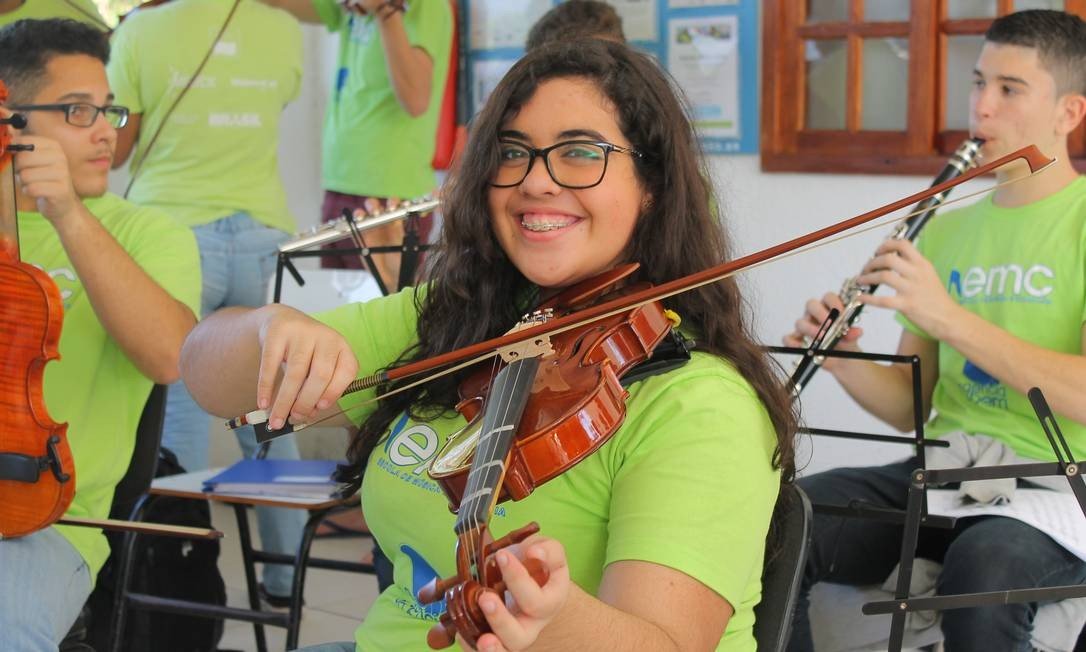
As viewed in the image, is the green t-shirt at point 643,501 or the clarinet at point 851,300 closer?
the green t-shirt at point 643,501

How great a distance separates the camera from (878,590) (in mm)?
1954

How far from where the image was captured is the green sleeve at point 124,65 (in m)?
2.89

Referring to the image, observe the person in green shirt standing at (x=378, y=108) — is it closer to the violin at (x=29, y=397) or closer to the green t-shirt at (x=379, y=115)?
the green t-shirt at (x=379, y=115)

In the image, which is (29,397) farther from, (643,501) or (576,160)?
(643,501)

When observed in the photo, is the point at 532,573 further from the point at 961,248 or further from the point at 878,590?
the point at 961,248

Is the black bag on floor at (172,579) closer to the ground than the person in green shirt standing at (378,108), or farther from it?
closer to the ground

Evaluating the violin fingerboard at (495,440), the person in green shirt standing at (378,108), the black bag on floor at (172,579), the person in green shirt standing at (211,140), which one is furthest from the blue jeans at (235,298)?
the violin fingerboard at (495,440)

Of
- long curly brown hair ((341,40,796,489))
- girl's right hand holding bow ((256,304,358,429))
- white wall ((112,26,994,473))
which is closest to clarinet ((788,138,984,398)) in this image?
long curly brown hair ((341,40,796,489))

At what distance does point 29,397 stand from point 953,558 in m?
1.24

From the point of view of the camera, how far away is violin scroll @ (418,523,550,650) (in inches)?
30.6

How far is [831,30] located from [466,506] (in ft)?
8.42

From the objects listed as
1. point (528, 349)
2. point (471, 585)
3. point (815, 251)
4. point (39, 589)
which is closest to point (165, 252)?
point (39, 589)

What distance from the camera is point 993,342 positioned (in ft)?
6.17

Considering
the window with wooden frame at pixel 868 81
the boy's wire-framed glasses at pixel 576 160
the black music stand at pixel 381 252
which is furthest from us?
the window with wooden frame at pixel 868 81
